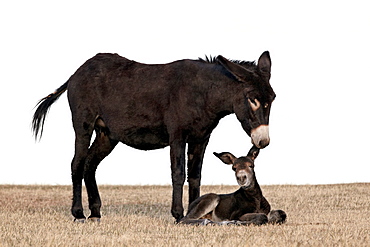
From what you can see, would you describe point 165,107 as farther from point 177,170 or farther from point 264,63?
point 264,63

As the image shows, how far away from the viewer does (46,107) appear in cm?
1423

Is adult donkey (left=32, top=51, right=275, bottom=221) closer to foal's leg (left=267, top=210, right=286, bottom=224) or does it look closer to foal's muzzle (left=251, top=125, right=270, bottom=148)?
foal's muzzle (left=251, top=125, right=270, bottom=148)

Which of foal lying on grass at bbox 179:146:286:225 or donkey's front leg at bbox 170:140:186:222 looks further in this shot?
donkey's front leg at bbox 170:140:186:222

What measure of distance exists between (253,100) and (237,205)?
1804mm

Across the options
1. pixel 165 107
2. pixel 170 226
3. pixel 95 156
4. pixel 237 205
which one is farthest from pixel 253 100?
pixel 95 156

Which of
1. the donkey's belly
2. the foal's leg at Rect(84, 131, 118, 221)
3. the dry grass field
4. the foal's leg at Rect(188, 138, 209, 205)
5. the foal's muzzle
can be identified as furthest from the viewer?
the foal's leg at Rect(84, 131, 118, 221)

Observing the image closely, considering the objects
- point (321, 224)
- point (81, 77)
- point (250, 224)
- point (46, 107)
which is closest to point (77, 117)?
point (81, 77)

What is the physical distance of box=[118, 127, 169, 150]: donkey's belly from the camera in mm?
11492

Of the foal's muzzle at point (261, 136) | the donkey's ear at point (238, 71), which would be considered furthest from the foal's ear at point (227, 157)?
the donkey's ear at point (238, 71)

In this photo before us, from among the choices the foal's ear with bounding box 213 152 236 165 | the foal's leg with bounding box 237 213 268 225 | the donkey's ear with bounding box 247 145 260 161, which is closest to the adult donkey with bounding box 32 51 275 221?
the donkey's ear with bounding box 247 145 260 161

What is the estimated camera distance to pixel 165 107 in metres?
11.3

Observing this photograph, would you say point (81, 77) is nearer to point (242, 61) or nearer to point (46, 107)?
point (46, 107)

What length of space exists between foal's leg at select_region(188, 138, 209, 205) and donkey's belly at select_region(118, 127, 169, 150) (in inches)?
19.4

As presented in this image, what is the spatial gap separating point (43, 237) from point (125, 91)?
348 centimetres
